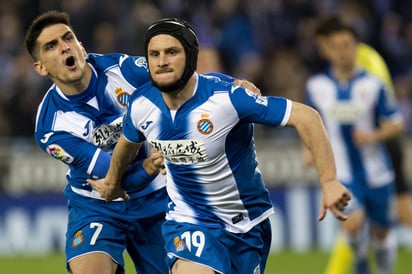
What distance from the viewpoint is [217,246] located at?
623 centimetres

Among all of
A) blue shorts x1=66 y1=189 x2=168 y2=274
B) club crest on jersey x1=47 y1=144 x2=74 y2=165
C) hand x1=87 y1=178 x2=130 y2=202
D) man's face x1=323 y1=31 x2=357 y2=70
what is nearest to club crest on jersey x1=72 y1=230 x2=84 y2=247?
blue shorts x1=66 y1=189 x2=168 y2=274

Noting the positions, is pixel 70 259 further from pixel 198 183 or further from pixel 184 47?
pixel 184 47

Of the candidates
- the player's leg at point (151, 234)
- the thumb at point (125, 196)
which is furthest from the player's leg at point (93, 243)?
the thumb at point (125, 196)

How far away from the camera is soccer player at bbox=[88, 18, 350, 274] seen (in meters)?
5.90

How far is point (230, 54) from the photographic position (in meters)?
16.0

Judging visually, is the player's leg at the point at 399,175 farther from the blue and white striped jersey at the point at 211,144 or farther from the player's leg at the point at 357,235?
the blue and white striped jersey at the point at 211,144

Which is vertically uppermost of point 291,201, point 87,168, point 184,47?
point 184,47

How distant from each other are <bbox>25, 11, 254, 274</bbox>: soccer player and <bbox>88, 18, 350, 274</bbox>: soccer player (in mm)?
372

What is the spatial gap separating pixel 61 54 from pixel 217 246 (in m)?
1.62

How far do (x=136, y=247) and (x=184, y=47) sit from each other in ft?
5.67

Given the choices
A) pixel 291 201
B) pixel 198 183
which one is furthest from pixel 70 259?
pixel 291 201

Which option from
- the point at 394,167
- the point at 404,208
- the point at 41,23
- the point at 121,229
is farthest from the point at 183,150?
the point at 404,208

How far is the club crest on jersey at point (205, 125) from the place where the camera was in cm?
602

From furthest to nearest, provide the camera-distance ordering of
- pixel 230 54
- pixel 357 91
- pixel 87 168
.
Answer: pixel 230 54 < pixel 357 91 < pixel 87 168
